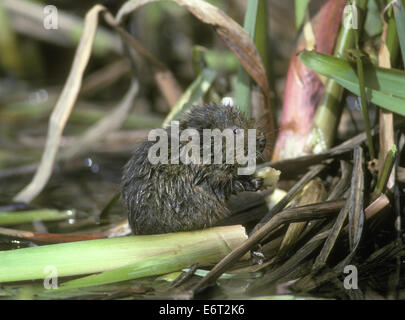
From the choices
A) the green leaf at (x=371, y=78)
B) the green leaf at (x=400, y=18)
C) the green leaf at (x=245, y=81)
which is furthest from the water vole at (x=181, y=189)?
the green leaf at (x=400, y=18)

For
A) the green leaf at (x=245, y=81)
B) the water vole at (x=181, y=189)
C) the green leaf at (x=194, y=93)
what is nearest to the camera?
the water vole at (x=181, y=189)

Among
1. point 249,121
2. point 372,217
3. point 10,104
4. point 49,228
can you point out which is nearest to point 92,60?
point 10,104

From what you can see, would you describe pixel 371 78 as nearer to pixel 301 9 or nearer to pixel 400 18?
pixel 400 18

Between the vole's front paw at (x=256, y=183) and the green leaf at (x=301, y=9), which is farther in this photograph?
the green leaf at (x=301, y=9)

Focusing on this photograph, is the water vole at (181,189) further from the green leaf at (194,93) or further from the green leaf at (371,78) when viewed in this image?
the green leaf at (194,93)

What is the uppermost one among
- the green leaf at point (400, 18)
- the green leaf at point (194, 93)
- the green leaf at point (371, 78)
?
the green leaf at point (194, 93)

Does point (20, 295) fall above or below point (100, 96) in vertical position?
below
